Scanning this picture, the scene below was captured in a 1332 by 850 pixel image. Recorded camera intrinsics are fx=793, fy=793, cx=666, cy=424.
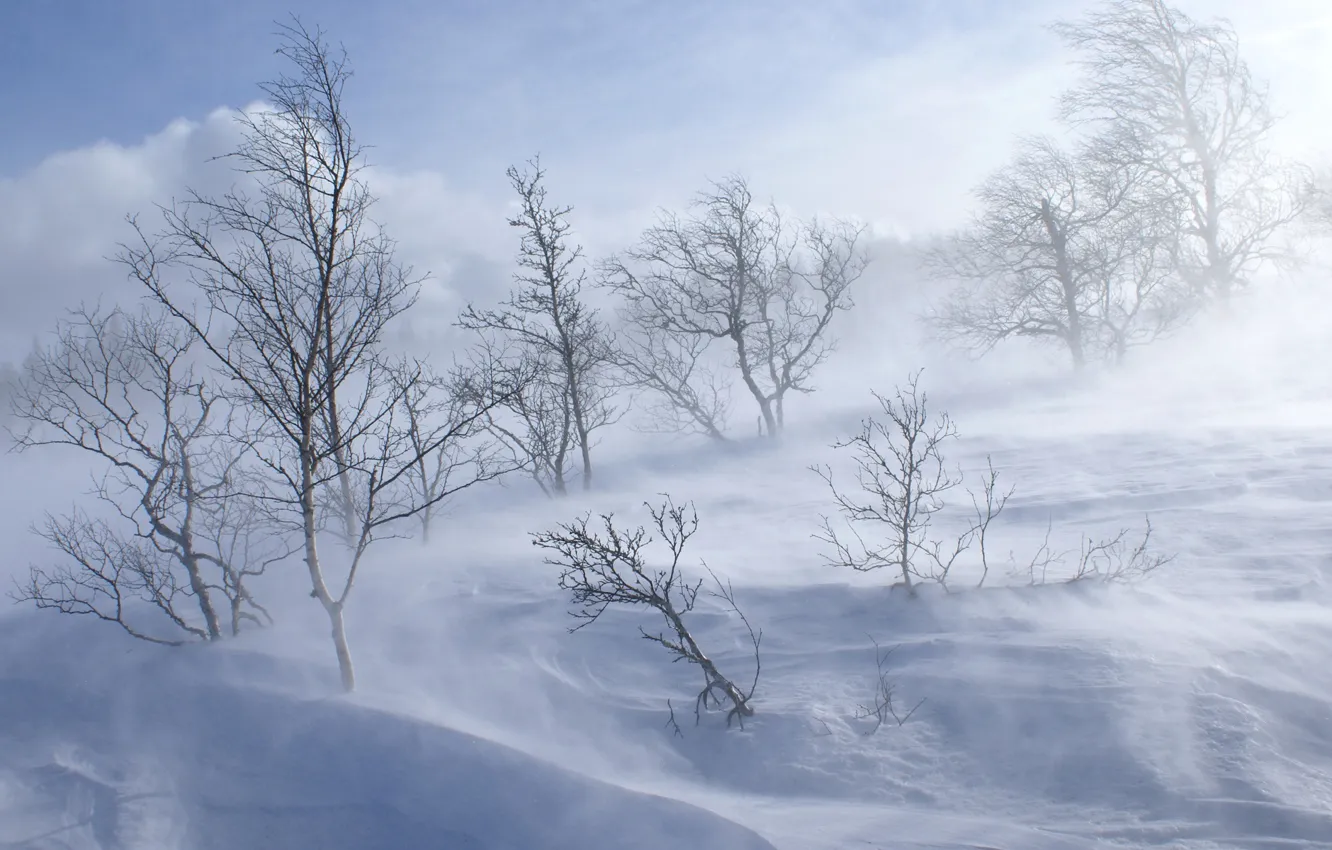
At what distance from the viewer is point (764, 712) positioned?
6.84 m

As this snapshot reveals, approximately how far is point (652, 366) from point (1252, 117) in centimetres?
1649

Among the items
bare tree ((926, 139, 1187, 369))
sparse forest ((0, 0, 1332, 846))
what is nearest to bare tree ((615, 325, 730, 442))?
sparse forest ((0, 0, 1332, 846))

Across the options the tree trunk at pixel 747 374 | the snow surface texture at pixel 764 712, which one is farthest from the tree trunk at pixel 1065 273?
the snow surface texture at pixel 764 712

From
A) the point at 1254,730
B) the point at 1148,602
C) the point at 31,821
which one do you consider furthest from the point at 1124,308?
the point at 31,821

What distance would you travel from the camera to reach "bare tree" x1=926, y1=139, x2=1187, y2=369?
21656 mm

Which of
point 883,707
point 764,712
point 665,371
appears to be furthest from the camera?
point 665,371

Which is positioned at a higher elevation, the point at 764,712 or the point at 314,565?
the point at 314,565

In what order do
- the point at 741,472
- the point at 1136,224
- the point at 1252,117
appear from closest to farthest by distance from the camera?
the point at 741,472
the point at 1252,117
the point at 1136,224

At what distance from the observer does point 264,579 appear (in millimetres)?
12516

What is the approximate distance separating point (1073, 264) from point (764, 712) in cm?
1956

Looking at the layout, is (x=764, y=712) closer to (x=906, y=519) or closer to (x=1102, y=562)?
(x=906, y=519)

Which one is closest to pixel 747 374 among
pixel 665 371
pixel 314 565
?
pixel 665 371

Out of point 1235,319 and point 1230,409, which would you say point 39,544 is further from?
point 1235,319

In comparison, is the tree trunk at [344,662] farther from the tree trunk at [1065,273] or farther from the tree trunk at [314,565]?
the tree trunk at [1065,273]
